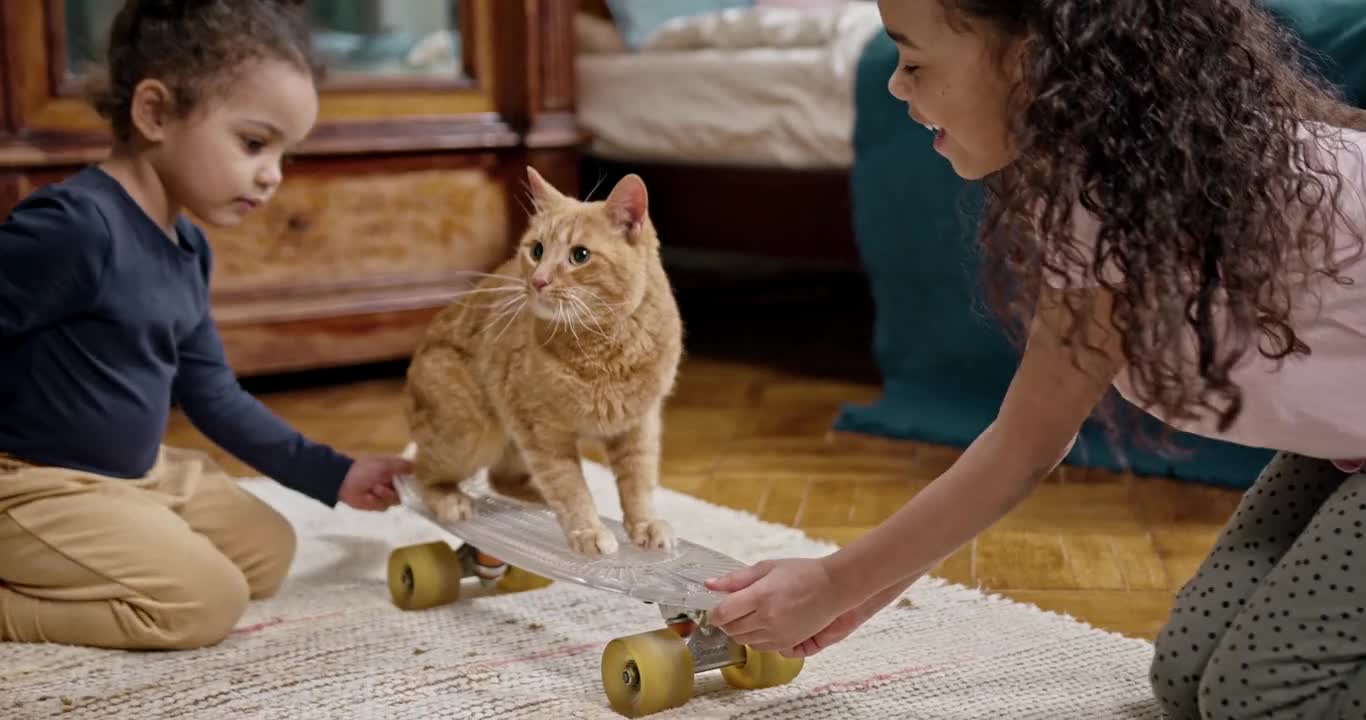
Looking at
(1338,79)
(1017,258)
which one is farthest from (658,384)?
(1338,79)

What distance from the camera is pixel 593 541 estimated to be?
1285 mm

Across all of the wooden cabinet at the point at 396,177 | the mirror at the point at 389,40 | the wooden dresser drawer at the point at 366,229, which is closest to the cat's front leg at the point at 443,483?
the wooden cabinet at the point at 396,177

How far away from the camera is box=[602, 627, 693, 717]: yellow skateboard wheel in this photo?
44.7 inches

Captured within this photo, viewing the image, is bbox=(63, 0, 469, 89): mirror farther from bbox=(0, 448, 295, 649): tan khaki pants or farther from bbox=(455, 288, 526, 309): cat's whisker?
bbox=(0, 448, 295, 649): tan khaki pants

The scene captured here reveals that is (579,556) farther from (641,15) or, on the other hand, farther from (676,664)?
(641,15)

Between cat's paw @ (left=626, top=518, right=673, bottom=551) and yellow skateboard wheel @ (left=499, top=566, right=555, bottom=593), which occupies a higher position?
cat's paw @ (left=626, top=518, right=673, bottom=551)

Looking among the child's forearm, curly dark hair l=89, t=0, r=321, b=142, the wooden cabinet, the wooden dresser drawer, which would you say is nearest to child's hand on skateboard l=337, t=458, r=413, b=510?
curly dark hair l=89, t=0, r=321, b=142

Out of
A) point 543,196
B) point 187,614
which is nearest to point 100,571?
point 187,614

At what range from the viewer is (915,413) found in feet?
7.40

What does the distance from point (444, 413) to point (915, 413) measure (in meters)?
1.01

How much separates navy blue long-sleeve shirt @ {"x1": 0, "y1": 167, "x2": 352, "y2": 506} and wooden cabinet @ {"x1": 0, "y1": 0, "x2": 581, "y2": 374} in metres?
1.00

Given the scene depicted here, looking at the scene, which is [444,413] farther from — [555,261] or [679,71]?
[679,71]

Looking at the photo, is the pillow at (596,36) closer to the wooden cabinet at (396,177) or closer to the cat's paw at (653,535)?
the wooden cabinet at (396,177)

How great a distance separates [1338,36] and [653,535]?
40.2 inches
